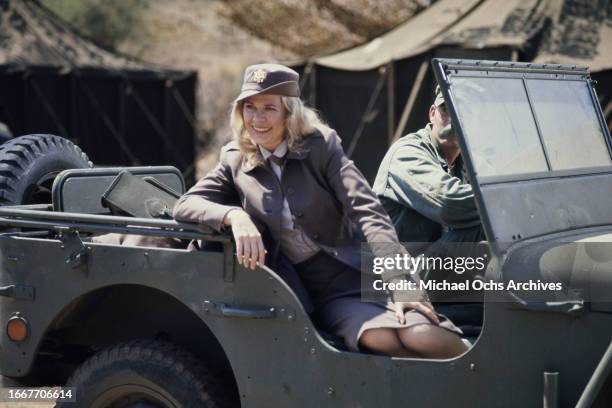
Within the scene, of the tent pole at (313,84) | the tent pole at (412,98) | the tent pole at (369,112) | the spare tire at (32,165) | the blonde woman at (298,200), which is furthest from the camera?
the tent pole at (313,84)

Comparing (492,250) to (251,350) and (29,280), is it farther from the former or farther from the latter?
(29,280)

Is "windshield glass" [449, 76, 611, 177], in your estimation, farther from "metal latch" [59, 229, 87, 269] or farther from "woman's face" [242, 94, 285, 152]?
"metal latch" [59, 229, 87, 269]

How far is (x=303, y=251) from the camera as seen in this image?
150 inches

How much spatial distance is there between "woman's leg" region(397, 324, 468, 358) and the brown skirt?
0.03 meters

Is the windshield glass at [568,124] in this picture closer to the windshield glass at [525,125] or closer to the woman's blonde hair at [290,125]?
the windshield glass at [525,125]

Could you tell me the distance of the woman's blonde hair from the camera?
383cm

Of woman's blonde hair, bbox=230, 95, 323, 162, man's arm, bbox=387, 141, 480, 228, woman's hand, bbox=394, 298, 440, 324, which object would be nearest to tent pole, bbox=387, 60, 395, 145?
man's arm, bbox=387, 141, 480, 228

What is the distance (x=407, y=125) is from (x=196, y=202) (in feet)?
29.4

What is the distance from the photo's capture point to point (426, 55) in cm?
1217

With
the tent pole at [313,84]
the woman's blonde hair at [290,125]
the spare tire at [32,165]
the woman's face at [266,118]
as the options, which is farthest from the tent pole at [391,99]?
the woman's face at [266,118]

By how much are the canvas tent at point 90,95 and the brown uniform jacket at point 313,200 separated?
11.6 metres

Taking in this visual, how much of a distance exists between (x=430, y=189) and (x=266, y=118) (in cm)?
66

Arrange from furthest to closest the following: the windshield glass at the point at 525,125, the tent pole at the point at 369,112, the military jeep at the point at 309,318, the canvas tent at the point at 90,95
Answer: the canvas tent at the point at 90,95 < the tent pole at the point at 369,112 < the windshield glass at the point at 525,125 < the military jeep at the point at 309,318

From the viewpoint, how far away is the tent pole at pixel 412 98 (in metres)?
12.2
